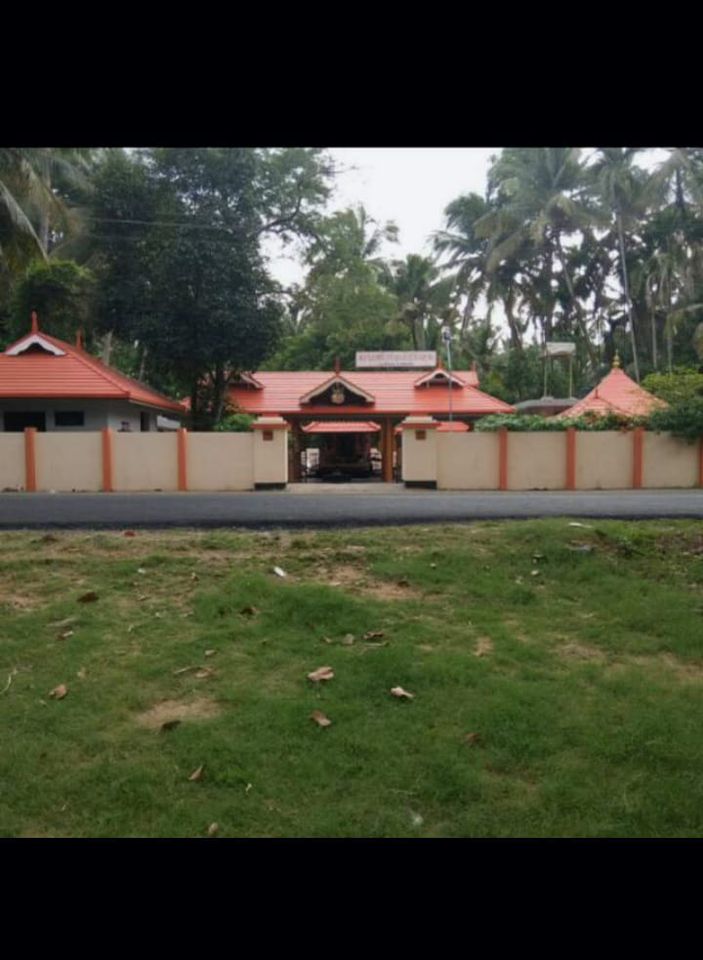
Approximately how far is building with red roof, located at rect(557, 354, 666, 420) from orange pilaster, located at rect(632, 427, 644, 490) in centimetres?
161

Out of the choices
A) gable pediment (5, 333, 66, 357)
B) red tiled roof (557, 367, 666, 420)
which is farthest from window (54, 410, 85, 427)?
red tiled roof (557, 367, 666, 420)

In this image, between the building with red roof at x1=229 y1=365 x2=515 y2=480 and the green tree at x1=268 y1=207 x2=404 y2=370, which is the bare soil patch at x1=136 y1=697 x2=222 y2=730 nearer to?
the building with red roof at x1=229 y1=365 x2=515 y2=480

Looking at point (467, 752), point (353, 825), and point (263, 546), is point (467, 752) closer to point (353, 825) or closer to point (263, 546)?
point (353, 825)

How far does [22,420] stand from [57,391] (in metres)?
1.49

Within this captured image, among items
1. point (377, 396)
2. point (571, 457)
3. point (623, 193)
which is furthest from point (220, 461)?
point (623, 193)

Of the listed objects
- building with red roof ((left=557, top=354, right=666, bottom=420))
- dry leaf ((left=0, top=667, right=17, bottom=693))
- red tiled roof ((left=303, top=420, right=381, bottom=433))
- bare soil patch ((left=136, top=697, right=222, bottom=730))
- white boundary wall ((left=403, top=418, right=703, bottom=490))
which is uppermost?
building with red roof ((left=557, top=354, right=666, bottom=420))

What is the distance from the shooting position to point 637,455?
17453 mm

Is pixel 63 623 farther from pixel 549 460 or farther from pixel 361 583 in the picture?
pixel 549 460

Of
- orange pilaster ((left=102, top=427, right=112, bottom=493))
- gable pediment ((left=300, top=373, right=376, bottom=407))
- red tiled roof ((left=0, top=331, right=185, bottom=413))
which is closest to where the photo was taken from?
orange pilaster ((left=102, top=427, right=112, bottom=493))

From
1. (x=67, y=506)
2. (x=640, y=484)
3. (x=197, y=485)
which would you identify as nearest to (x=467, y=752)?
(x=67, y=506)

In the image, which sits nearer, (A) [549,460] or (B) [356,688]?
(B) [356,688]

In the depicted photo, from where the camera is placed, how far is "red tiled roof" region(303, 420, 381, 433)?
24172 millimetres

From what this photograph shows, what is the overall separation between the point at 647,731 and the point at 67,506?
956 centimetres

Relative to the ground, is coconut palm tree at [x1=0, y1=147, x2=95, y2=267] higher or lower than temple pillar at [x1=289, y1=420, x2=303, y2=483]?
higher
